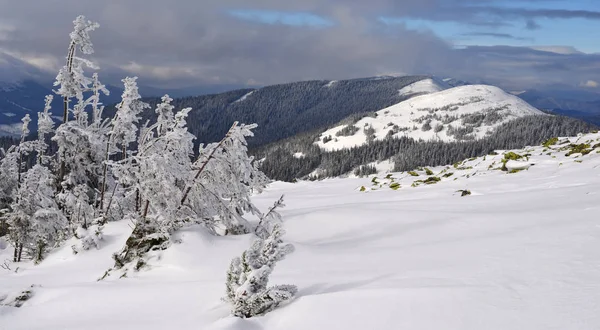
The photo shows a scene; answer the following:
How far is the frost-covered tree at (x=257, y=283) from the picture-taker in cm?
614

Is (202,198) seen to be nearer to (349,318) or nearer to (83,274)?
(83,274)

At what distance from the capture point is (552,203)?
12.6 m

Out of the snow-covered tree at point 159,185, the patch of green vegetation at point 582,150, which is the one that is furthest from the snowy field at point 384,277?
the patch of green vegetation at point 582,150

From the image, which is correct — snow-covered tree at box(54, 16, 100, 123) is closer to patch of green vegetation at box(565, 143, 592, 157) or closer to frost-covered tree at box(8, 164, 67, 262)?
frost-covered tree at box(8, 164, 67, 262)

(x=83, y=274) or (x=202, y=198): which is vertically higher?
(x=202, y=198)

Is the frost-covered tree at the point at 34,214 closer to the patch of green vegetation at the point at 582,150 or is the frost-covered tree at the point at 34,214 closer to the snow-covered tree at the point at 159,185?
the snow-covered tree at the point at 159,185

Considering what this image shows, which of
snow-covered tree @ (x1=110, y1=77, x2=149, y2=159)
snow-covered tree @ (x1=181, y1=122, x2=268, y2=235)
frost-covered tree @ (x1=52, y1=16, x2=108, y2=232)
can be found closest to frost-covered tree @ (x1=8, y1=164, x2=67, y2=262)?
frost-covered tree @ (x1=52, y1=16, x2=108, y2=232)

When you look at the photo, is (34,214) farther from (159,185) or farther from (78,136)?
(159,185)

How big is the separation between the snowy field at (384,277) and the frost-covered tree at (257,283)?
24cm

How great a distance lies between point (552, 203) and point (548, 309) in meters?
9.34

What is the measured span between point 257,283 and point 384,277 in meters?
2.54

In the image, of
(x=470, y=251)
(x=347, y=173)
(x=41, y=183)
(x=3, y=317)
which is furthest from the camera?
(x=347, y=173)

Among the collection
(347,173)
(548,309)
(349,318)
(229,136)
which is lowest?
(347,173)

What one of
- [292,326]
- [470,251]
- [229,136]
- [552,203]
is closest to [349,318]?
[292,326]
